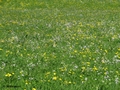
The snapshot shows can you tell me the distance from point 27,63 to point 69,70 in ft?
5.99

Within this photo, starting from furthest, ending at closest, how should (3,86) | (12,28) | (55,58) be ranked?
(12,28)
(55,58)
(3,86)

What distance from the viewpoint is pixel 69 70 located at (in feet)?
35.3

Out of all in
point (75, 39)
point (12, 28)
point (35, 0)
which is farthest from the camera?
point (35, 0)

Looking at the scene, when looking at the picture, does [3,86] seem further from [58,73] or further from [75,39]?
[75,39]

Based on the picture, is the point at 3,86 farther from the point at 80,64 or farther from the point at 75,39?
the point at 75,39

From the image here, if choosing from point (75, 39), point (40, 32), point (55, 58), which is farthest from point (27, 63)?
point (40, 32)

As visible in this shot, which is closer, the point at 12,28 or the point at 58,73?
the point at 58,73

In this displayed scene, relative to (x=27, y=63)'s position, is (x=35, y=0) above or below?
below

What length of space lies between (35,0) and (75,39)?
27752 mm

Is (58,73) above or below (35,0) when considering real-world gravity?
above

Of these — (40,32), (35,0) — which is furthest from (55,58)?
(35,0)

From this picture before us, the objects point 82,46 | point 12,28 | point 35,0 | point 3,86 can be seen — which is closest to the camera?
point 3,86

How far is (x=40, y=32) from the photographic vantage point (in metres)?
19.4

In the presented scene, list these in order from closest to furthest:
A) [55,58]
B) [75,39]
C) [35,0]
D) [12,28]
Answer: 1. [55,58]
2. [75,39]
3. [12,28]
4. [35,0]
